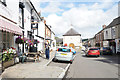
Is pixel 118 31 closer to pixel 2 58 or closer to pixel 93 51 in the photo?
pixel 93 51

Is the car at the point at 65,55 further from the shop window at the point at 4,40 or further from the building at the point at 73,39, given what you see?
the building at the point at 73,39

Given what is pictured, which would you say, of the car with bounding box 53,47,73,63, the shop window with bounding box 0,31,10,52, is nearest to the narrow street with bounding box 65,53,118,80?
the car with bounding box 53,47,73,63

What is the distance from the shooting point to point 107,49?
20422mm

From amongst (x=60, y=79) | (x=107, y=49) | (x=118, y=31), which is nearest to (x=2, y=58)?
(x=60, y=79)

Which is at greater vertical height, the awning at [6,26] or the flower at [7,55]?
the awning at [6,26]

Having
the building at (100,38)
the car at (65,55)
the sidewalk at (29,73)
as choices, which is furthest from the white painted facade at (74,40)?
the sidewalk at (29,73)

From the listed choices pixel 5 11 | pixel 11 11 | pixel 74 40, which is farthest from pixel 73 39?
pixel 5 11

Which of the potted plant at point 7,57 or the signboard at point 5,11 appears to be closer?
the potted plant at point 7,57

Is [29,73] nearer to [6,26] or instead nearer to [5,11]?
[6,26]

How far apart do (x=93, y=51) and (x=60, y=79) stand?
12.6 meters

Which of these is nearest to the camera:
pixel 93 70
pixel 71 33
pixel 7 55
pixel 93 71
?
pixel 7 55

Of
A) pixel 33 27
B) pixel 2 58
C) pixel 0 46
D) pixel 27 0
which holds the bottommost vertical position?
pixel 2 58

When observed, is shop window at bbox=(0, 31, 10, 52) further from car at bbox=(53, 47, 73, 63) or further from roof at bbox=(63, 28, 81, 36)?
roof at bbox=(63, 28, 81, 36)

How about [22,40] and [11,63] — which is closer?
[11,63]
